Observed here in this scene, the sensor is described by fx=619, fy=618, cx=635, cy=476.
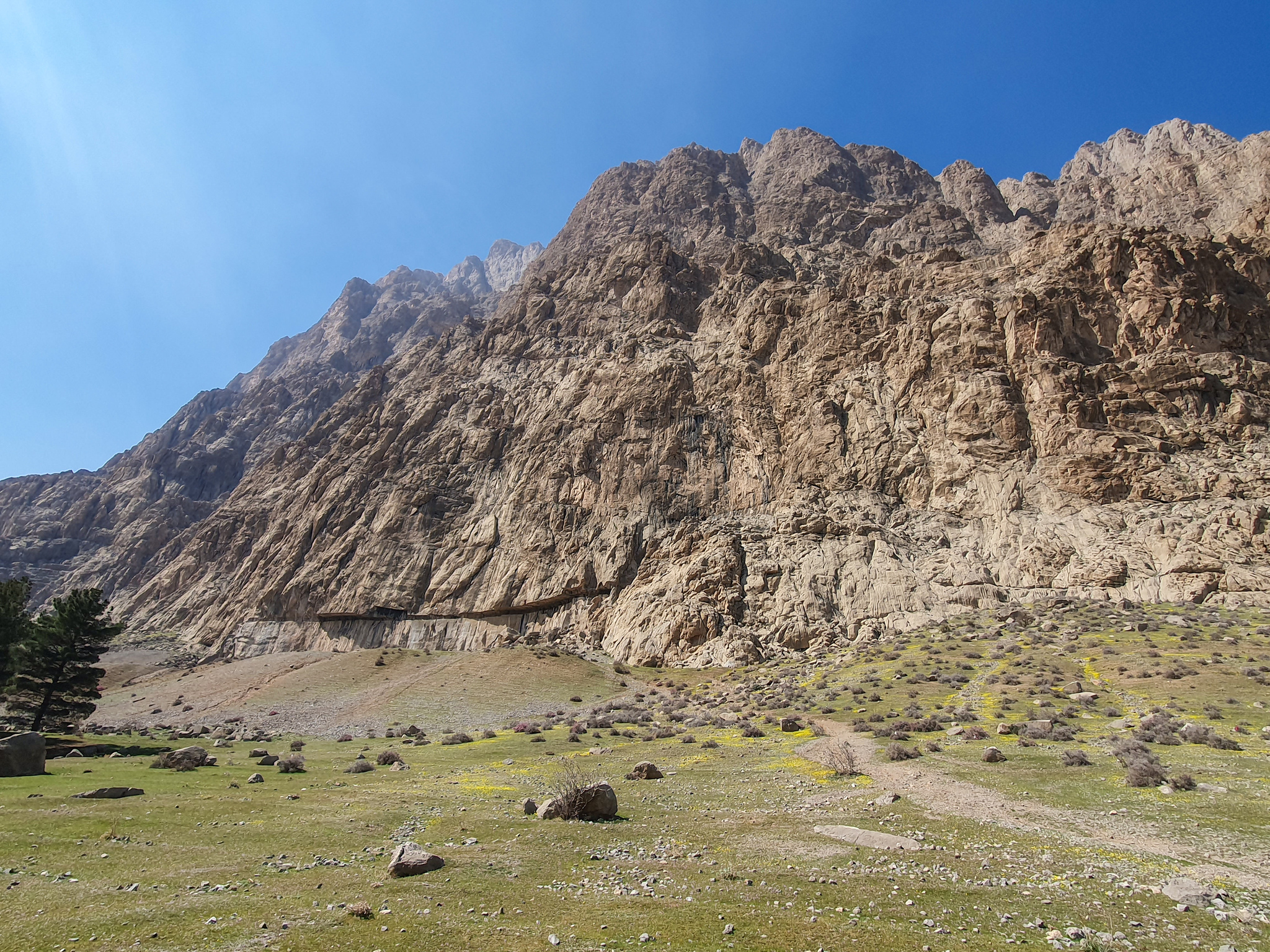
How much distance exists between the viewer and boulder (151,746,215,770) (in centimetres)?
1777

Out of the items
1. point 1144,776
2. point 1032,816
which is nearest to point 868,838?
point 1032,816

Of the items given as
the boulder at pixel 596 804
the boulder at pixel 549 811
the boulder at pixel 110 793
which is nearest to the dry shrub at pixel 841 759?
the boulder at pixel 596 804

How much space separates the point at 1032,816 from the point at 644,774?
8912 mm

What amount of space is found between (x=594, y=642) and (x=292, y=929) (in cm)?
5380

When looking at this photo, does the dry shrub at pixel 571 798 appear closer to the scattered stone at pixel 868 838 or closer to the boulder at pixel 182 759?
the scattered stone at pixel 868 838

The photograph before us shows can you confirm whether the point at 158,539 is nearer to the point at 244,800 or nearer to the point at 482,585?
the point at 482,585

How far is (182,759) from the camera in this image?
1792cm

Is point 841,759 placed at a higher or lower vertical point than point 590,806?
lower

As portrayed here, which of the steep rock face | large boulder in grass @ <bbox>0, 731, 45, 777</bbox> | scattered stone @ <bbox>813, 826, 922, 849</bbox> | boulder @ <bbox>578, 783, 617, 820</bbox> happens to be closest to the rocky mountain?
the steep rock face

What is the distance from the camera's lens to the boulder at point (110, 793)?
12.1m

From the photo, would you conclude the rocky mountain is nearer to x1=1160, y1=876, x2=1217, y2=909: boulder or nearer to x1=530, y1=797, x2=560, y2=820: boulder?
x1=530, y1=797, x2=560, y2=820: boulder

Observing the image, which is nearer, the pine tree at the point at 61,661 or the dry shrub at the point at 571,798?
the dry shrub at the point at 571,798

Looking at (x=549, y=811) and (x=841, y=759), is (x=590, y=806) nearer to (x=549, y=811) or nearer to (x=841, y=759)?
(x=549, y=811)

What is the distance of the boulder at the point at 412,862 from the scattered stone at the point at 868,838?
6137 mm
